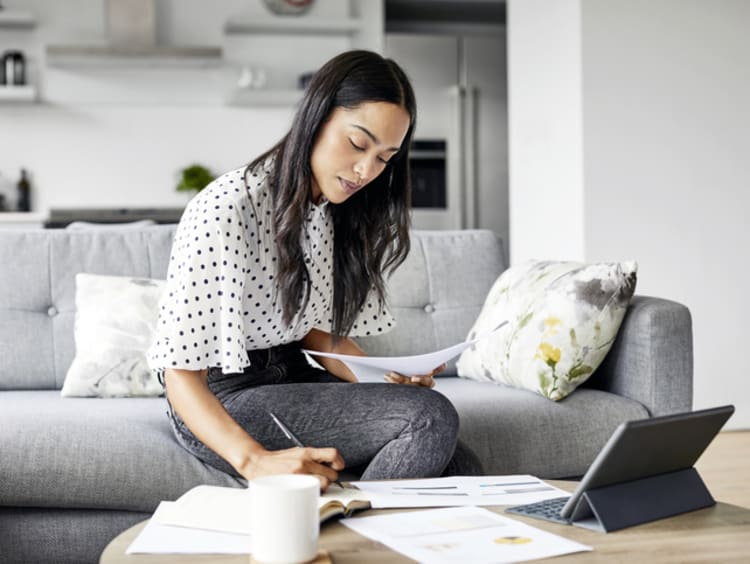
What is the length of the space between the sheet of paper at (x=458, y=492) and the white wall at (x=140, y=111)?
4.96 metres

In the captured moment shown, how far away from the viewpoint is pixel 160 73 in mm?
6078

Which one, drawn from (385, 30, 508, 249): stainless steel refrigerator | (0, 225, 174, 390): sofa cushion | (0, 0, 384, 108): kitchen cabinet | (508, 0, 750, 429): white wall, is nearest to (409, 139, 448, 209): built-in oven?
(385, 30, 508, 249): stainless steel refrigerator

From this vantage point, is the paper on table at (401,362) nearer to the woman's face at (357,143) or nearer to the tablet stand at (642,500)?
the woman's face at (357,143)

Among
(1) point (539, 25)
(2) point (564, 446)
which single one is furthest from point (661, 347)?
(1) point (539, 25)

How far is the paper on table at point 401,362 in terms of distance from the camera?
1.62 m

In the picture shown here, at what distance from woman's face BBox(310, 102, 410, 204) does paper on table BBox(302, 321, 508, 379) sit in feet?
0.99

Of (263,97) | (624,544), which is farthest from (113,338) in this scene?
(263,97)

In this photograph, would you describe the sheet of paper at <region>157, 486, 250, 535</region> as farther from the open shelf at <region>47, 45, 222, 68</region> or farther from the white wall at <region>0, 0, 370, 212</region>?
the white wall at <region>0, 0, 370, 212</region>

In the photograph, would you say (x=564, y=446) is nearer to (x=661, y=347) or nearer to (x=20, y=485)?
(x=661, y=347)

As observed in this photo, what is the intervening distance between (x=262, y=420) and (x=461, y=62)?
485 centimetres

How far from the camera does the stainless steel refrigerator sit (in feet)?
20.0

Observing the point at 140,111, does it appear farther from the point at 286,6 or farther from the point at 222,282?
the point at 222,282

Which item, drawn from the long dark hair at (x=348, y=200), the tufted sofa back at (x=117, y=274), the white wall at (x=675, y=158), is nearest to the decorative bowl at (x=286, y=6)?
the white wall at (x=675, y=158)

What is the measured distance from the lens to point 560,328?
232 centimetres
